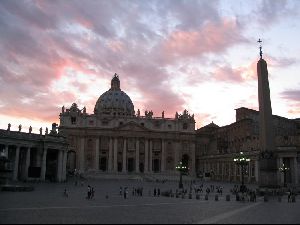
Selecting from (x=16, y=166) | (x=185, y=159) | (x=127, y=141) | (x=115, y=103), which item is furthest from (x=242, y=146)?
(x=115, y=103)

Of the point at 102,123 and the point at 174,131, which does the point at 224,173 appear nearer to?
the point at 174,131

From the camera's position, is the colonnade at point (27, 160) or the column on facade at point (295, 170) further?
the column on facade at point (295, 170)

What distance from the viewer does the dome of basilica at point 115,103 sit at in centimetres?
12456

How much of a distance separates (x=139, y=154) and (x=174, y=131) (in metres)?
11.2

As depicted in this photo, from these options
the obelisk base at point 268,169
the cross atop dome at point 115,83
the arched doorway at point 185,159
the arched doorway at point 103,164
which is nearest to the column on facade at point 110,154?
the arched doorway at point 103,164

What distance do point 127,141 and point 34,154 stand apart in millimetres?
42867

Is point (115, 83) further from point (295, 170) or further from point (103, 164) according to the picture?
point (295, 170)

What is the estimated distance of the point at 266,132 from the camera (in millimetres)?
29234

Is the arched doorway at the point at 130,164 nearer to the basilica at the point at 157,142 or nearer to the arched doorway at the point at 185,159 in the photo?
the basilica at the point at 157,142

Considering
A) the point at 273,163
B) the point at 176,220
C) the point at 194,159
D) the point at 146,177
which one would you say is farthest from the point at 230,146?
the point at 176,220

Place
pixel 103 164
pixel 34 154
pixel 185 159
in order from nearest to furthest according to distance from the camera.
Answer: pixel 34 154 < pixel 103 164 < pixel 185 159

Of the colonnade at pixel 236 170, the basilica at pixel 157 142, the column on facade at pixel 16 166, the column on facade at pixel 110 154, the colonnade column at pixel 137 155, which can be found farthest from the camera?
the colonnade column at pixel 137 155

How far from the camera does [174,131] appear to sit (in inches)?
4210

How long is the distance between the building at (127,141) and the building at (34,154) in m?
34.0
